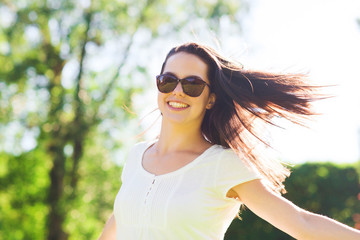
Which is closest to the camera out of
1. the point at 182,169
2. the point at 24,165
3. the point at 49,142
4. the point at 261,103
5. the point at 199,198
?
the point at 199,198

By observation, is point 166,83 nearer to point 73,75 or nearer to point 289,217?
point 289,217

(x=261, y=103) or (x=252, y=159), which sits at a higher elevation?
(x=261, y=103)

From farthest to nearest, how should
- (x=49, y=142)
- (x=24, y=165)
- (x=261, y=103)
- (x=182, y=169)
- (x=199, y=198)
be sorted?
1. (x=24, y=165)
2. (x=49, y=142)
3. (x=261, y=103)
4. (x=182, y=169)
5. (x=199, y=198)

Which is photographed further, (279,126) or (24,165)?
(24,165)

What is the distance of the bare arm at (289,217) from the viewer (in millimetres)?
1792

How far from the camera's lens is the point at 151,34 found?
13969 mm

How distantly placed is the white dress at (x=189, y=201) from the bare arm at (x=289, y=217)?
0.20ft

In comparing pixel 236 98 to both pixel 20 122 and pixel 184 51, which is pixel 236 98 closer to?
pixel 184 51

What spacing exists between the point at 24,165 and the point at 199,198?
1684 centimetres

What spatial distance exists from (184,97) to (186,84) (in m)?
0.08

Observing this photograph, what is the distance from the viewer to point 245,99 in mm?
2457

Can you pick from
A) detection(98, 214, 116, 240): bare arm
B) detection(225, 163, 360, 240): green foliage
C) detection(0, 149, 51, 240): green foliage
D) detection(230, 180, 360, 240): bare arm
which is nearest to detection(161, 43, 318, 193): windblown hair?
detection(230, 180, 360, 240): bare arm

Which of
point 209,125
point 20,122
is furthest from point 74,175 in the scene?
point 209,125

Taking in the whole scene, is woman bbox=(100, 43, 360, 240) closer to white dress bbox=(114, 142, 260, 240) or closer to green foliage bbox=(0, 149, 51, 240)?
white dress bbox=(114, 142, 260, 240)
